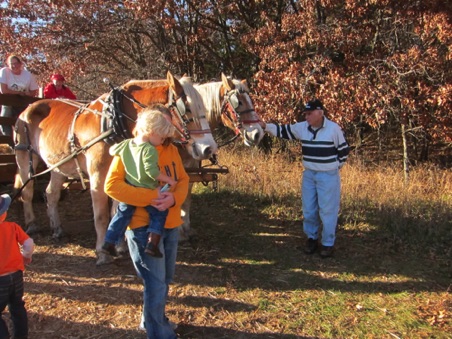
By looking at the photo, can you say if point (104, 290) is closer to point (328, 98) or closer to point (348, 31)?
point (328, 98)

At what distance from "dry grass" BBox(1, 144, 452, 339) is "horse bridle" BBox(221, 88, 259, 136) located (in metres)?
1.61

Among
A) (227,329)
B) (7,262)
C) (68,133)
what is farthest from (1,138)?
(227,329)

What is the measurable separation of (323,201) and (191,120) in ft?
6.34

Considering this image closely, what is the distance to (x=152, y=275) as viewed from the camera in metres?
2.60

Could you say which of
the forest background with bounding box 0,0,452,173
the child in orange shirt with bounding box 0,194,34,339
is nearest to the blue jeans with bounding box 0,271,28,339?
the child in orange shirt with bounding box 0,194,34,339

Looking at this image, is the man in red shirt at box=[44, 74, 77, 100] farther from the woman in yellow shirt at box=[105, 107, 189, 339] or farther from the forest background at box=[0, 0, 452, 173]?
the woman in yellow shirt at box=[105, 107, 189, 339]

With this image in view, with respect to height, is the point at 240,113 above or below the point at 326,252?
above

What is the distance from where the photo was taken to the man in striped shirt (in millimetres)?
4324

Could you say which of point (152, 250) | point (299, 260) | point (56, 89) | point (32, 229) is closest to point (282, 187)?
point (299, 260)

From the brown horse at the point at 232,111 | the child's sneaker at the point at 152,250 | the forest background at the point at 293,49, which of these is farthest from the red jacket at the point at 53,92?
the child's sneaker at the point at 152,250

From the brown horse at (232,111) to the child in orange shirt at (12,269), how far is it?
94.2 inches

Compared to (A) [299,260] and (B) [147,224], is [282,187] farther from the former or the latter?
(B) [147,224]

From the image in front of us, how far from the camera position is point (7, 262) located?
262cm

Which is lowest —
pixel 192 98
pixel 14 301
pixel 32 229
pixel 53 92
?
pixel 32 229
